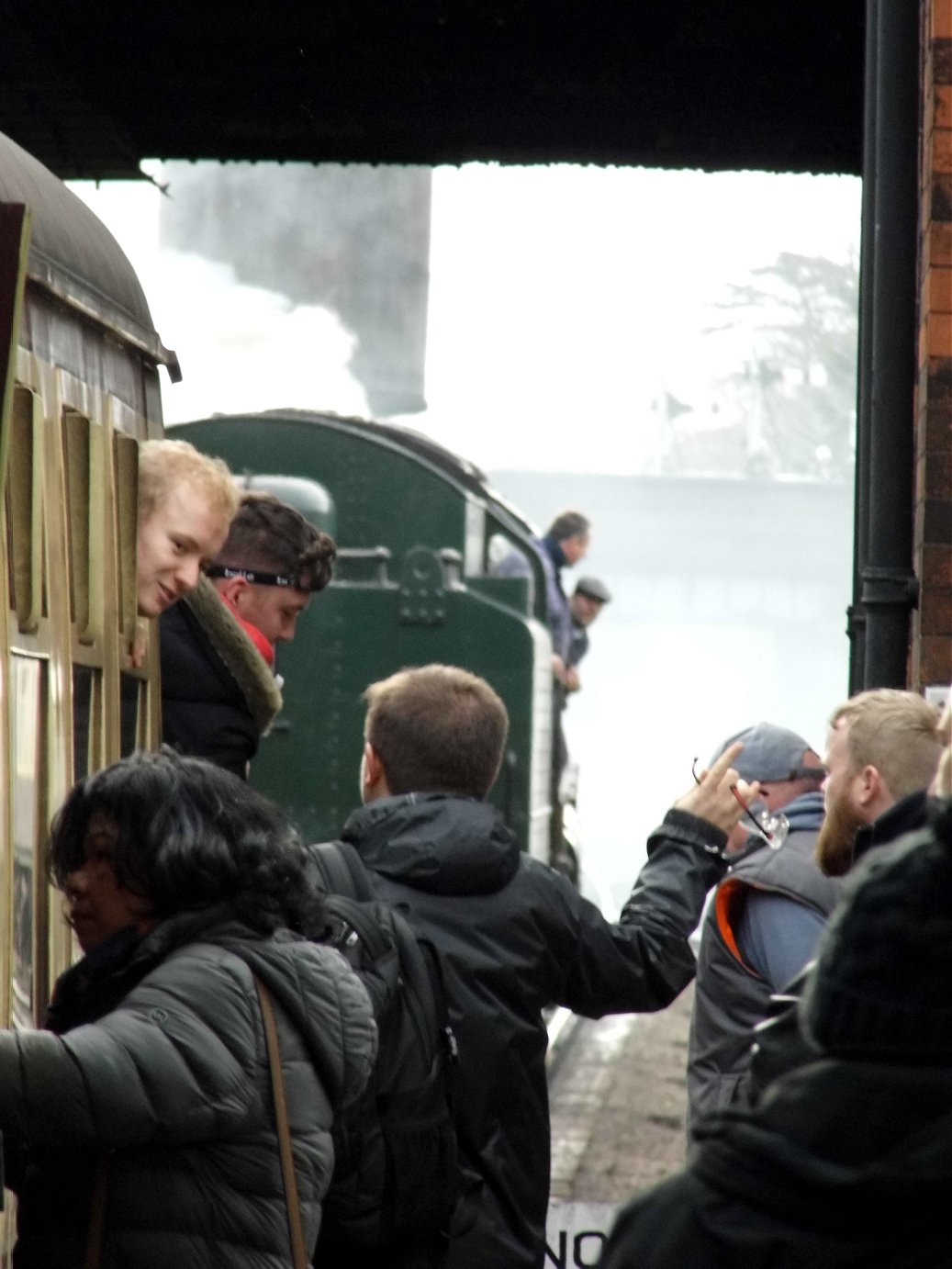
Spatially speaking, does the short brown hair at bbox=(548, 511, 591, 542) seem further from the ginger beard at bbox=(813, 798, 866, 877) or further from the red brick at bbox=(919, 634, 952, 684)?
the ginger beard at bbox=(813, 798, 866, 877)

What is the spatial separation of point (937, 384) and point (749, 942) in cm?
172

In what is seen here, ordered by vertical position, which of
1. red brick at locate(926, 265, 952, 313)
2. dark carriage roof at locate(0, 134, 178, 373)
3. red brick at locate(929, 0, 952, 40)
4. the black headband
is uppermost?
red brick at locate(929, 0, 952, 40)

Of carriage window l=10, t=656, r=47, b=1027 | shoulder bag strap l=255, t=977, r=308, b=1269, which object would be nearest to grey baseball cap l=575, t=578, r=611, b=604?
carriage window l=10, t=656, r=47, b=1027

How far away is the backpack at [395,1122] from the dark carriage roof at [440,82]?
5.56 metres

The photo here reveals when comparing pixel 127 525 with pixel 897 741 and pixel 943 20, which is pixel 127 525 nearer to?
pixel 897 741

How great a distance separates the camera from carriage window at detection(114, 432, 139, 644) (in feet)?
11.2

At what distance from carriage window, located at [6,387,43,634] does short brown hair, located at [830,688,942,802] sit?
1255mm

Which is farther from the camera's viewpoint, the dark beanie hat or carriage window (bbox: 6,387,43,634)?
carriage window (bbox: 6,387,43,634)

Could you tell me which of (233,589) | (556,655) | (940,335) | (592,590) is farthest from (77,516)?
(592,590)

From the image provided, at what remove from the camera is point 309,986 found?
7.67 feet

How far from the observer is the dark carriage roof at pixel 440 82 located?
25.9 ft

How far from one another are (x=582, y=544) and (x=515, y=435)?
26.4m

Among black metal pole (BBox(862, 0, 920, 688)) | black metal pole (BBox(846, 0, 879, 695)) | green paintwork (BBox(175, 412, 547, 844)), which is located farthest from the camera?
green paintwork (BBox(175, 412, 547, 844))

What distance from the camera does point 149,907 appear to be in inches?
91.8
